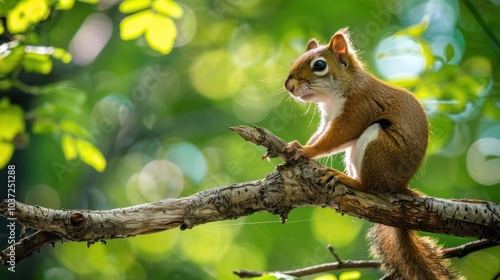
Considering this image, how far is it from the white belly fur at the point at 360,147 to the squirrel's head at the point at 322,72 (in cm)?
31

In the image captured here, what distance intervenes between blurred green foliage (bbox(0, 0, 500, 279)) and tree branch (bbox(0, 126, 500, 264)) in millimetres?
2400

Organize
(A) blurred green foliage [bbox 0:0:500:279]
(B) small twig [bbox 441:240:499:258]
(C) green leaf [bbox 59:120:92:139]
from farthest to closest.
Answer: (A) blurred green foliage [bbox 0:0:500:279] → (C) green leaf [bbox 59:120:92:139] → (B) small twig [bbox 441:240:499:258]

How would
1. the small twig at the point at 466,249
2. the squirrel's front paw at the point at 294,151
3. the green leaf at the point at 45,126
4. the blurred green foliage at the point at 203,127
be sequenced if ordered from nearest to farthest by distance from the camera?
the squirrel's front paw at the point at 294,151 < the small twig at the point at 466,249 < the green leaf at the point at 45,126 < the blurred green foliage at the point at 203,127

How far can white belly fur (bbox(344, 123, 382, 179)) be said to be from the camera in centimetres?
275

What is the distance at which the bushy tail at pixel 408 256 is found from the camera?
8.97ft

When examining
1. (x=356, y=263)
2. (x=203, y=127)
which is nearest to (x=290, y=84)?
(x=356, y=263)

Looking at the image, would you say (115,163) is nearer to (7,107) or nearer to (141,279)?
(141,279)

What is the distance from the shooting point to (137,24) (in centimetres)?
298

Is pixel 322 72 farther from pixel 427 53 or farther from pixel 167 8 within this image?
pixel 427 53

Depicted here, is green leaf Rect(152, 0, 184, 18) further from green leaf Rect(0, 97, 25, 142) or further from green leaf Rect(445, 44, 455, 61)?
green leaf Rect(445, 44, 455, 61)

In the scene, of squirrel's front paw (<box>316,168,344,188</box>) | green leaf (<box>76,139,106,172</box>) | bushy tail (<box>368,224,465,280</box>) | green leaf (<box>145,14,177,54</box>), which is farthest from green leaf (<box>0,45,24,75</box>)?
bushy tail (<box>368,224,465,280</box>)

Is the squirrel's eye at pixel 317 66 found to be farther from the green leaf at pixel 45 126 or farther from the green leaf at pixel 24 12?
the green leaf at pixel 45 126

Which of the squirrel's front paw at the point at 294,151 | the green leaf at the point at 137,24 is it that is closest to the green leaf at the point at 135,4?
the green leaf at the point at 137,24

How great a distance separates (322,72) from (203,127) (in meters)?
5.00
